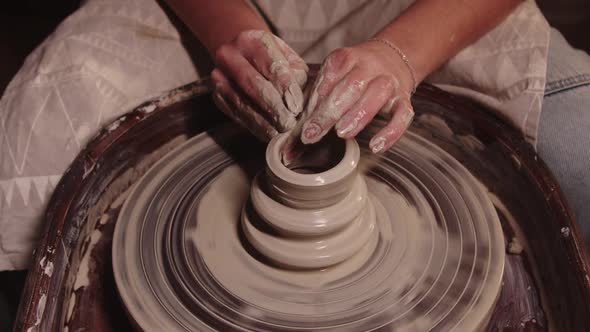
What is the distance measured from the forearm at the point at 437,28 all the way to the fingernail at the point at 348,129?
30 cm

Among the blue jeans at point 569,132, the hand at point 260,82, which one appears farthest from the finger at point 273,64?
the blue jeans at point 569,132

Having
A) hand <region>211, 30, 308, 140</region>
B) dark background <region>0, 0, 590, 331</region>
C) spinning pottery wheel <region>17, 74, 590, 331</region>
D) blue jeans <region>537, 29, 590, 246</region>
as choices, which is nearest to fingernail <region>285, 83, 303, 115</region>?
hand <region>211, 30, 308, 140</region>

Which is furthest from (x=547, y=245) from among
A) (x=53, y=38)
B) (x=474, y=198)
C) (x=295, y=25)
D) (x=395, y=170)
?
(x=53, y=38)

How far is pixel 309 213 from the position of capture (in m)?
0.85

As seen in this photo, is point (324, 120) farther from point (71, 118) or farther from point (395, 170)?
point (71, 118)

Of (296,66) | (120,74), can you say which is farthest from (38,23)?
(296,66)

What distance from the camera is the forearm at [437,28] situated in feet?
3.74

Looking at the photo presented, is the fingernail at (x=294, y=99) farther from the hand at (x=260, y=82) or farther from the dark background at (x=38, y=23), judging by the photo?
the dark background at (x=38, y=23)

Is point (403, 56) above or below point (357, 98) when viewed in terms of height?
above

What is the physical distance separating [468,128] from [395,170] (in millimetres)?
218

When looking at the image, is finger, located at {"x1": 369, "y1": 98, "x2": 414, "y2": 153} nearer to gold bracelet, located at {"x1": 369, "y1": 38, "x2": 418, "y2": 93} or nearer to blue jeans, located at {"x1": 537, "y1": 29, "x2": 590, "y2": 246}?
gold bracelet, located at {"x1": 369, "y1": 38, "x2": 418, "y2": 93}

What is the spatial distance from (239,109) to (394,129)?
0.31m

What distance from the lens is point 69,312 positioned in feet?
2.96

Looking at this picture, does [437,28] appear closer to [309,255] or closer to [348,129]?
[348,129]
